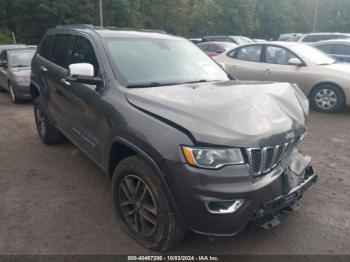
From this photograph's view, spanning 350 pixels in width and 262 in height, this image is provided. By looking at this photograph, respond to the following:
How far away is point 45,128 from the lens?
5.36 m

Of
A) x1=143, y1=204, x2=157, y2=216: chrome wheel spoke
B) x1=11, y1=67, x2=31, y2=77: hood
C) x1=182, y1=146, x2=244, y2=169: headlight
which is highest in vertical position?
x1=182, y1=146, x2=244, y2=169: headlight

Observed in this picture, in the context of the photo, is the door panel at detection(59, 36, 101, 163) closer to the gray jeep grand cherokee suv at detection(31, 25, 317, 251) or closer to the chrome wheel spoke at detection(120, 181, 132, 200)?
the gray jeep grand cherokee suv at detection(31, 25, 317, 251)

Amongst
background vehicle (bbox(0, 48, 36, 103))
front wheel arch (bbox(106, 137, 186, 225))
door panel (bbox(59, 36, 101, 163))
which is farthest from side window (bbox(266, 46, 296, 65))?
background vehicle (bbox(0, 48, 36, 103))

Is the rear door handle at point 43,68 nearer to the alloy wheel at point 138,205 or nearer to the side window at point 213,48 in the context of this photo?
the alloy wheel at point 138,205

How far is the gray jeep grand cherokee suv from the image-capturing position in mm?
2385

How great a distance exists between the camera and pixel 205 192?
2.35 metres

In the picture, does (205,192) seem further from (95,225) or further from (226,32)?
(226,32)

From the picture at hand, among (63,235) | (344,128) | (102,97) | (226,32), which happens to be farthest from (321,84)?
(226,32)

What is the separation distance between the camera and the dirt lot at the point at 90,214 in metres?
2.90

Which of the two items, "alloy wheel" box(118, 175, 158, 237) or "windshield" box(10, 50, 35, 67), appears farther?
"windshield" box(10, 50, 35, 67)

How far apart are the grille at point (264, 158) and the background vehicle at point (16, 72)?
7796 mm

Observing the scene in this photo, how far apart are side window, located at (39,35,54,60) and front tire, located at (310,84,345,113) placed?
5.61 metres

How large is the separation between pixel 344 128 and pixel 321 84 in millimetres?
1551

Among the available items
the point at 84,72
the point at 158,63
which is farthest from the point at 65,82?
the point at 158,63
